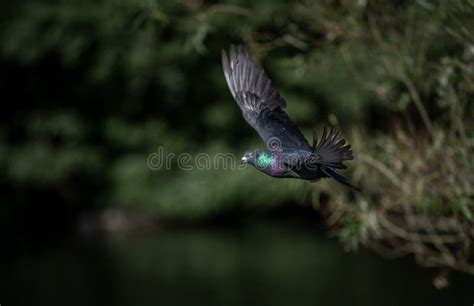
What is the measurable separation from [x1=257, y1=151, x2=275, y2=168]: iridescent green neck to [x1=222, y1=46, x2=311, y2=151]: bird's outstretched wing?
1.61 ft

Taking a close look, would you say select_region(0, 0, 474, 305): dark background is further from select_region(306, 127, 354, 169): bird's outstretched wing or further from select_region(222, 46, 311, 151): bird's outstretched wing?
select_region(306, 127, 354, 169): bird's outstretched wing

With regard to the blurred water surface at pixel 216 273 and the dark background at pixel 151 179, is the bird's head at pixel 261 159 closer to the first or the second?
the dark background at pixel 151 179

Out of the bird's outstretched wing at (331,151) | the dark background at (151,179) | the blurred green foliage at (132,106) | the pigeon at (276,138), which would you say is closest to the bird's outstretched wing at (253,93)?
the pigeon at (276,138)

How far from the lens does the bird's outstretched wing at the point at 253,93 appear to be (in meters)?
4.86

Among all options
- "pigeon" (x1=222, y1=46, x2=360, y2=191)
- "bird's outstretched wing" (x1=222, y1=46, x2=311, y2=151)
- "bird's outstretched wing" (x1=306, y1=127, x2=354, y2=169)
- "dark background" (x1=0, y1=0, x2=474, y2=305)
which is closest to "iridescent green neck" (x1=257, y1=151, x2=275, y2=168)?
"pigeon" (x1=222, y1=46, x2=360, y2=191)

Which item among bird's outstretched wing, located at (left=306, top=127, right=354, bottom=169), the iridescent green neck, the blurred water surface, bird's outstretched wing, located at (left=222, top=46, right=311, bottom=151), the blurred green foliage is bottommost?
bird's outstretched wing, located at (left=306, top=127, right=354, bottom=169)

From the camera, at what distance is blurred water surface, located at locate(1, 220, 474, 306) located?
1255 cm

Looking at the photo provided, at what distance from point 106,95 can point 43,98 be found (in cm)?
106

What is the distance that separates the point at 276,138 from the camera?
460 centimetres

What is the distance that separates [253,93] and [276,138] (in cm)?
53

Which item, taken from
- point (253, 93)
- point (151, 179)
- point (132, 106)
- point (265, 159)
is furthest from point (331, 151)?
point (132, 106)

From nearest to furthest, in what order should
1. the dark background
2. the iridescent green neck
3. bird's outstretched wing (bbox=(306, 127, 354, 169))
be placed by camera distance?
bird's outstretched wing (bbox=(306, 127, 354, 169))
the iridescent green neck
the dark background

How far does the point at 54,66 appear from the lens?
46.8 ft

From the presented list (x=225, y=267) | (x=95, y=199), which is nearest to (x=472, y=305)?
(x=225, y=267)
